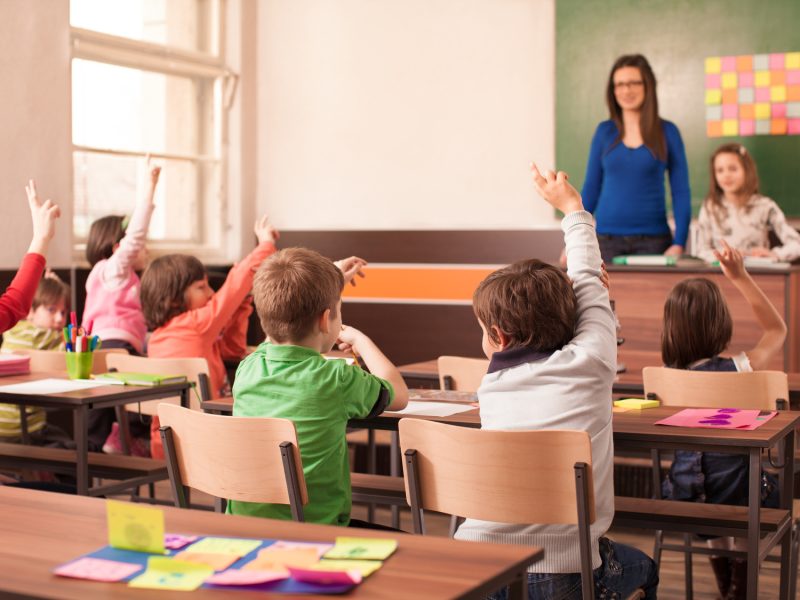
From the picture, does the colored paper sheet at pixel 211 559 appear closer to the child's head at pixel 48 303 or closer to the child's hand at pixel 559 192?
the child's hand at pixel 559 192

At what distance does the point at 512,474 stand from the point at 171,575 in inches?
37.7

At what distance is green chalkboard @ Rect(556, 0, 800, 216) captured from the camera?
5.70 m

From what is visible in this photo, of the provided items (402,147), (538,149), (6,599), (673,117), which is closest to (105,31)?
(402,147)

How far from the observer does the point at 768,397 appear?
2961mm

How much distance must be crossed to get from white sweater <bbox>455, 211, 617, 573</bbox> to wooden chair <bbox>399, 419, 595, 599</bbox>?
0.08m

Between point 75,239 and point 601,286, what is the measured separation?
475 centimetres

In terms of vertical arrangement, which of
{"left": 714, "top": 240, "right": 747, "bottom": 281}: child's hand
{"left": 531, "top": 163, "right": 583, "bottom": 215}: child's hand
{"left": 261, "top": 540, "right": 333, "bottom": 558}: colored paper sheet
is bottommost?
{"left": 261, "top": 540, "right": 333, "bottom": 558}: colored paper sheet

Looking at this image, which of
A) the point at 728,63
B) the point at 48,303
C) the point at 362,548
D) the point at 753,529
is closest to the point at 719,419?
the point at 753,529

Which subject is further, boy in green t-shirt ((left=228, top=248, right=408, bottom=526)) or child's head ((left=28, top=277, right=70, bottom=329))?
child's head ((left=28, top=277, right=70, bottom=329))

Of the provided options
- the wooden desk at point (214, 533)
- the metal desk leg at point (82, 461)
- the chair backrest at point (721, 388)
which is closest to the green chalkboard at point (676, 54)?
the chair backrest at point (721, 388)

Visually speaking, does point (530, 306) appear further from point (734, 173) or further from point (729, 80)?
point (729, 80)

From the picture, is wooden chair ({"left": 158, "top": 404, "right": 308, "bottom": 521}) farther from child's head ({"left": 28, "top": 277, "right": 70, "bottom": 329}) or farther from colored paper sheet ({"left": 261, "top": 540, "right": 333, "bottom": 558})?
child's head ({"left": 28, "top": 277, "right": 70, "bottom": 329})

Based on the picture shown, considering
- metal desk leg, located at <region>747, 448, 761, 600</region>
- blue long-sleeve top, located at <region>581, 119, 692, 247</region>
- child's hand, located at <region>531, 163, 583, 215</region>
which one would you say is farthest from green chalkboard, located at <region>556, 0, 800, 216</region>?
child's hand, located at <region>531, 163, 583, 215</region>

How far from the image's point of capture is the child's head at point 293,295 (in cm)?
230
